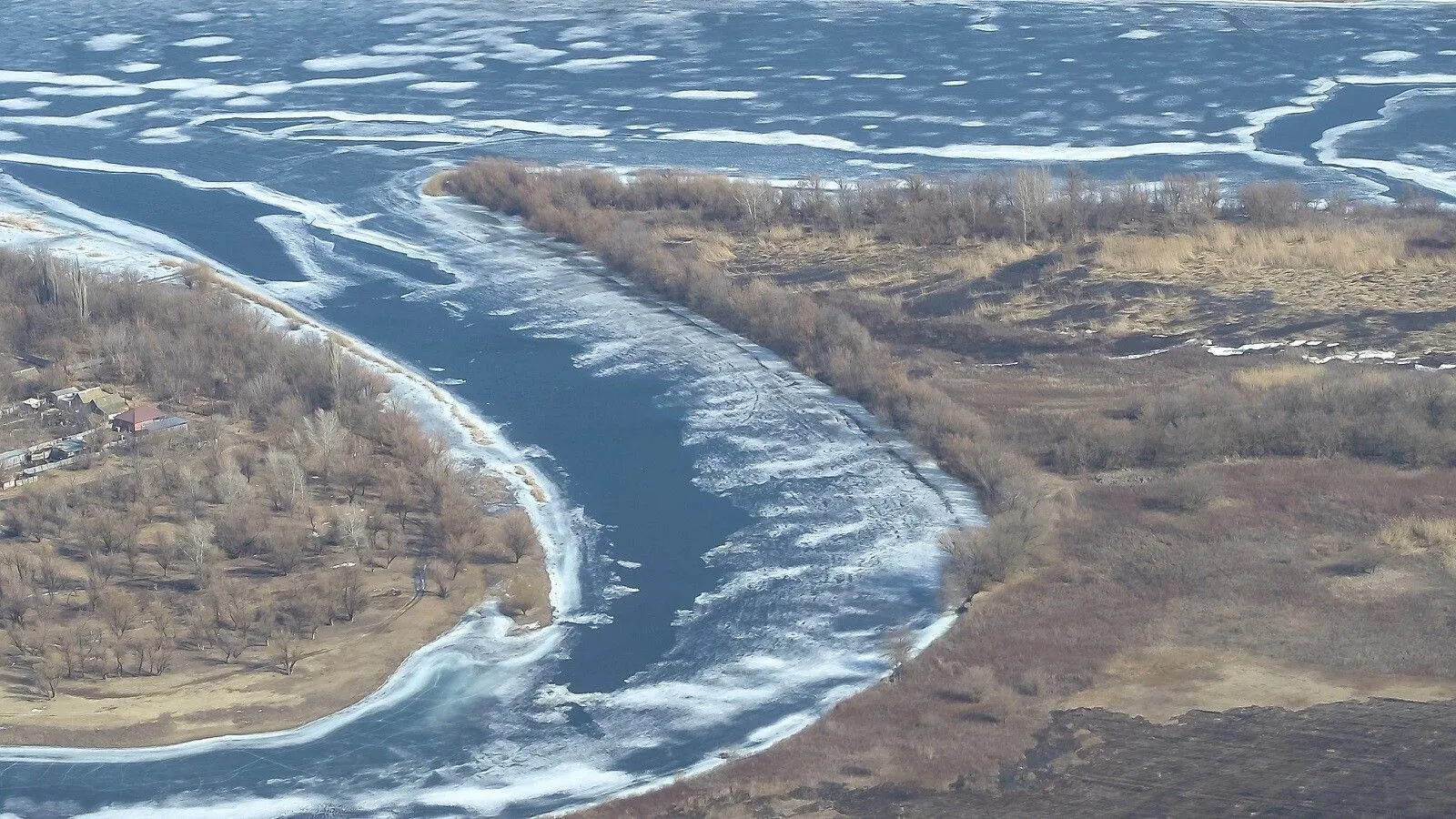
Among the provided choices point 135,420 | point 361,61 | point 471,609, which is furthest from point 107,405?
point 361,61

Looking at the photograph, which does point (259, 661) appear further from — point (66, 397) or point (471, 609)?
point (66, 397)

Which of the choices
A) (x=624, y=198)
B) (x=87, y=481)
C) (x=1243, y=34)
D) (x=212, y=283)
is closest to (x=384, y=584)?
(x=87, y=481)

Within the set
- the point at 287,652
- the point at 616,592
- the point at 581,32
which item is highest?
the point at 581,32

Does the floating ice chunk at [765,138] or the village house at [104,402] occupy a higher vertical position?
the village house at [104,402]

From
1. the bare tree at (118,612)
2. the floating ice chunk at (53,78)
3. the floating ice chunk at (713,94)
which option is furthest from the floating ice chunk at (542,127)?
the bare tree at (118,612)

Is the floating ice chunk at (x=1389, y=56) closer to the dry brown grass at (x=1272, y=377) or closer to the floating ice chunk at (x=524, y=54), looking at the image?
the floating ice chunk at (x=524, y=54)

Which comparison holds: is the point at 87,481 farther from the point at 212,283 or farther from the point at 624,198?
the point at 624,198

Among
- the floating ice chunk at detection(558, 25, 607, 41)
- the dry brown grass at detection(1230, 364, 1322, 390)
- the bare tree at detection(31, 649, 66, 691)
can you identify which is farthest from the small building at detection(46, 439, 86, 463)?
the floating ice chunk at detection(558, 25, 607, 41)
